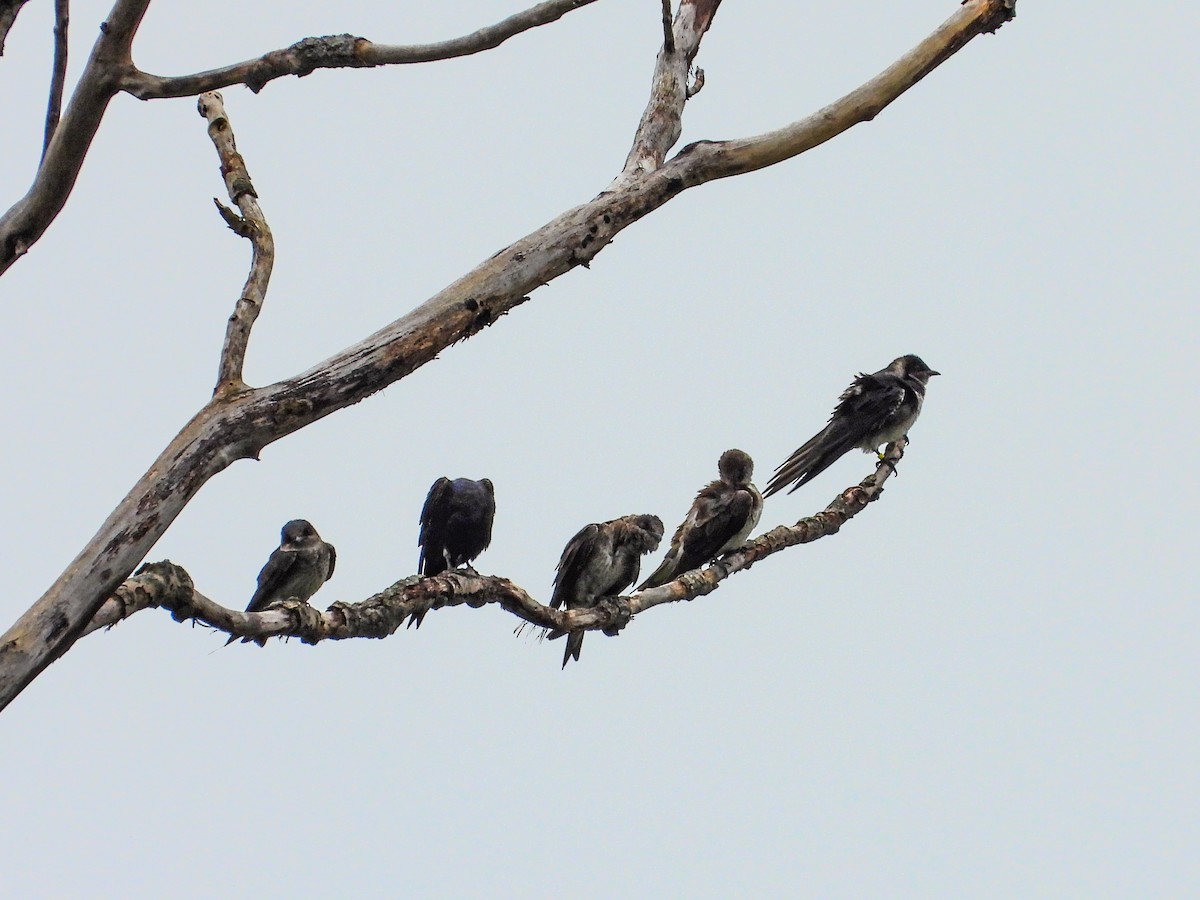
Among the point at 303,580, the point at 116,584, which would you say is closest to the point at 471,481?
the point at 303,580

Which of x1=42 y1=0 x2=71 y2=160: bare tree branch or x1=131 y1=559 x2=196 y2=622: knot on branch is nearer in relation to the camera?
x1=131 y1=559 x2=196 y2=622: knot on branch

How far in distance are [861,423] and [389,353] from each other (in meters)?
5.52

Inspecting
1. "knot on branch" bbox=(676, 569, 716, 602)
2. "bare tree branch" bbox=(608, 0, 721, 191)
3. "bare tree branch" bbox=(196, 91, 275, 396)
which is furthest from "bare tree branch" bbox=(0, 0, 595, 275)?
"knot on branch" bbox=(676, 569, 716, 602)

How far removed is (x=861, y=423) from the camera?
34.8ft

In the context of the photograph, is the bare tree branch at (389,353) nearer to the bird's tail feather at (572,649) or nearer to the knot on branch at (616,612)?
the knot on branch at (616,612)

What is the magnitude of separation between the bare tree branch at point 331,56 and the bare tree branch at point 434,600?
2022 mm

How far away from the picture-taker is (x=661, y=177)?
7.02 m

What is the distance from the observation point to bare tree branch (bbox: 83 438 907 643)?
526 cm

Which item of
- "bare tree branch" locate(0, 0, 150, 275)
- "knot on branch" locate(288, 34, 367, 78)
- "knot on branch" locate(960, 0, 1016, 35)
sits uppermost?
"knot on branch" locate(960, 0, 1016, 35)

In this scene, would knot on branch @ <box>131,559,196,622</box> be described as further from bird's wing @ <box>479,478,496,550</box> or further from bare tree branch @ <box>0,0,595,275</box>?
bird's wing @ <box>479,478,496,550</box>

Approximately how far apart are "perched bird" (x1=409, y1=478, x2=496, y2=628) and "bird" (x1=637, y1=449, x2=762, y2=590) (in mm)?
1224

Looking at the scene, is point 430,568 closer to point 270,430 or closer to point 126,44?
point 270,430

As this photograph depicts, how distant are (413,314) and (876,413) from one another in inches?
217

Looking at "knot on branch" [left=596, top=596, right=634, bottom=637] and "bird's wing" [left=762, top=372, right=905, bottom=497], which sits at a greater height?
"bird's wing" [left=762, top=372, right=905, bottom=497]
